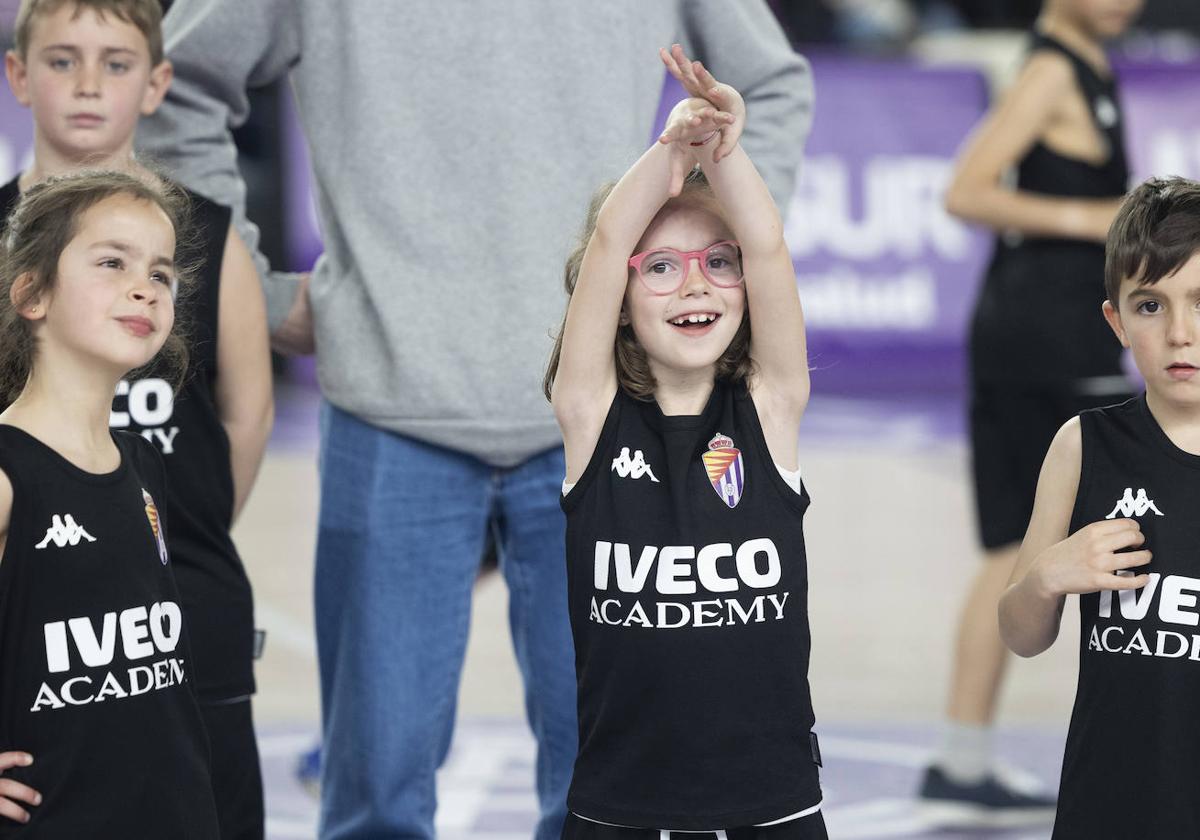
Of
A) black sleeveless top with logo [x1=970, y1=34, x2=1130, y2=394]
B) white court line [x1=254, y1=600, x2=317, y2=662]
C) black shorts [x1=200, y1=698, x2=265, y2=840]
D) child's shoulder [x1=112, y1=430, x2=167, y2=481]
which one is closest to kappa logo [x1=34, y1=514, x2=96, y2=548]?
child's shoulder [x1=112, y1=430, x2=167, y2=481]

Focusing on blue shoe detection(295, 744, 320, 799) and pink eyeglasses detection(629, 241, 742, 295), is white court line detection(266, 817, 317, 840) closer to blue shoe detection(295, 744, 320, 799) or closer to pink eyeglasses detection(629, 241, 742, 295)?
blue shoe detection(295, 744, 320, 799)

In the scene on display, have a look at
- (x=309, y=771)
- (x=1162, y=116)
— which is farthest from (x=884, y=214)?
(x=309, y=771)

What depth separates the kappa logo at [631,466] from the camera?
254 cm

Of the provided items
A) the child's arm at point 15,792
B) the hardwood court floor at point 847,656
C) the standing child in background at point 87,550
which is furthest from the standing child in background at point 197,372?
the hardwood court floor at point 847,656

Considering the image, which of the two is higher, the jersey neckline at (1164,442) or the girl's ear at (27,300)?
the girl's ear at (27,300)

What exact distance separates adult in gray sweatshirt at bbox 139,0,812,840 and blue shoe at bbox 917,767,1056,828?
4.98 feet

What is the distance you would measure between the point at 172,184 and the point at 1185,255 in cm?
159

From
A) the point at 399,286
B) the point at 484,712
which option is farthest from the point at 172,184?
the point at 484,712

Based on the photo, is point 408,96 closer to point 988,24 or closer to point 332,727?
point 332,727

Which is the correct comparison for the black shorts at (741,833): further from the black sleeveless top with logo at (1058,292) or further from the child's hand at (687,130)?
the black sleeveless top with logo at (1058,292)

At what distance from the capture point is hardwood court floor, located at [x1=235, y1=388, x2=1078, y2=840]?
14.7ft

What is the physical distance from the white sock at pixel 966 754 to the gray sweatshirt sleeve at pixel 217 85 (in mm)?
2118

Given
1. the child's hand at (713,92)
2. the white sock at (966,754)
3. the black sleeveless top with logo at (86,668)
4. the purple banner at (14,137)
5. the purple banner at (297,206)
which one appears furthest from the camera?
the purple banner at (297,206)

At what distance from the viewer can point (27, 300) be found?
8.18 feet
